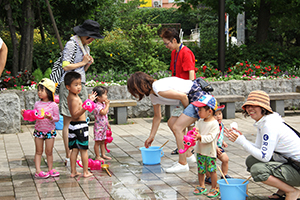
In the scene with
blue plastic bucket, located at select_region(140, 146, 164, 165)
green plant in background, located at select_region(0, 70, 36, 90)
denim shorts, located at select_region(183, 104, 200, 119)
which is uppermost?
green plant in background, located at select_region(0, 70, 36, 90)

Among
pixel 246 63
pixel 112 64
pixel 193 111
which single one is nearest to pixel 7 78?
pixel 112 64

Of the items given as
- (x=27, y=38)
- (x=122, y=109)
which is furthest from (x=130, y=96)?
(x=27, y=38)

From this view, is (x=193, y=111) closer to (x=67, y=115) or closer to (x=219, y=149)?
(x=219, y=149)

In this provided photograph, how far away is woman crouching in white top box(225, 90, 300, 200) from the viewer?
11.7ft

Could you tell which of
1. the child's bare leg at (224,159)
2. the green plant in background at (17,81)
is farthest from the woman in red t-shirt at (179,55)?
the green plant in background at (17,81)

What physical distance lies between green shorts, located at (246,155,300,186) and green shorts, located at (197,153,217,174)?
0.43m

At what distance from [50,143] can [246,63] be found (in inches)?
326

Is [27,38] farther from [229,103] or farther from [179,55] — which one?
[179,55]

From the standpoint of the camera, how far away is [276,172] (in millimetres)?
3596

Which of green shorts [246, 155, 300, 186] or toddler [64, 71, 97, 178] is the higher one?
toddler [64, 71, 97, 178]

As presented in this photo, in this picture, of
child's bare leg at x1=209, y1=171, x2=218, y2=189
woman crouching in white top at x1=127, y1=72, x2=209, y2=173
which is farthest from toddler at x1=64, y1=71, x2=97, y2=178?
child's bare leg at x1=209, y1=171, x2=218, y2=189

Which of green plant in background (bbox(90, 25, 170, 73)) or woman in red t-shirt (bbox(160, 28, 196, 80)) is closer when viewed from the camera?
woman in red t-shirt (bbox(160, 28, 196, 80))

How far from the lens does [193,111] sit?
465cm

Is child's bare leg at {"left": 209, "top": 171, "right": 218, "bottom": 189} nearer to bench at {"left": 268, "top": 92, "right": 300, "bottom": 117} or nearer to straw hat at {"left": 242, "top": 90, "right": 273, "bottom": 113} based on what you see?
straw hat at {"left": 242, "top": 90, "right": 273, "bottom": 113}
